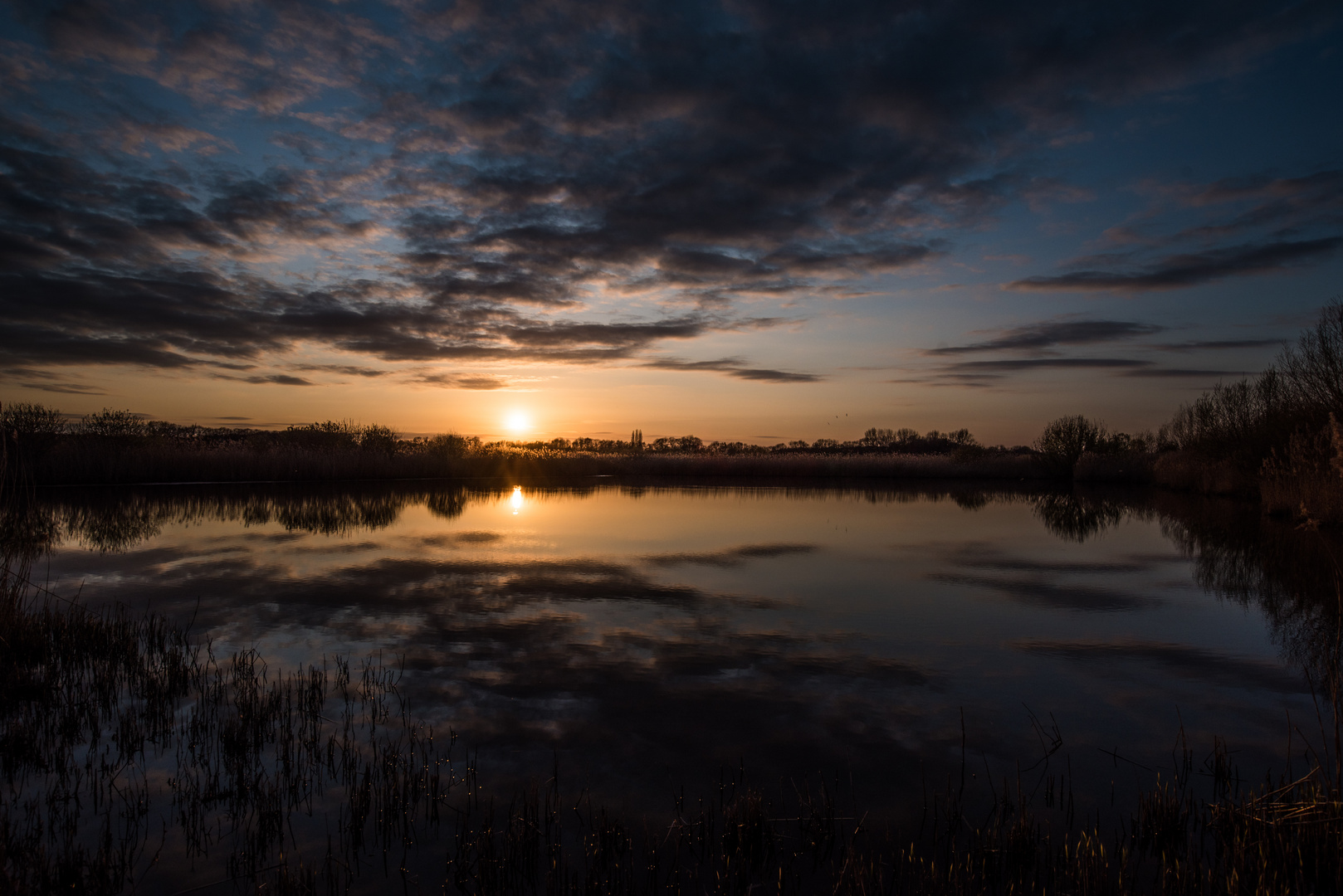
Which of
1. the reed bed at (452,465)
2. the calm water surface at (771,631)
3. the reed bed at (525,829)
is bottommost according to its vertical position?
the reed bed at (525,829)

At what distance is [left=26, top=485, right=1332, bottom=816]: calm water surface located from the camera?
4.15 m

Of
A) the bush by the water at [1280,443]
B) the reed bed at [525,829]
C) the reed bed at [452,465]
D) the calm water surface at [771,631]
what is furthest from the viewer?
the reed bed at [452,465]

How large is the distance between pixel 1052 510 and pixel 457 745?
67.5 ft

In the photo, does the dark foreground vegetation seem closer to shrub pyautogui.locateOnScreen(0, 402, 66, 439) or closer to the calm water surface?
the calm water surface

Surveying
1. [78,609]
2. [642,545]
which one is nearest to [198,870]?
[78,609]

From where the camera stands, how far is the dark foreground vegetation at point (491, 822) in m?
2.86

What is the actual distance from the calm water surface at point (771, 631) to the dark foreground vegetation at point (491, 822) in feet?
0.79

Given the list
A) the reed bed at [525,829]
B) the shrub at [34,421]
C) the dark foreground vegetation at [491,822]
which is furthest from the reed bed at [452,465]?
the reed bed at [525,829]

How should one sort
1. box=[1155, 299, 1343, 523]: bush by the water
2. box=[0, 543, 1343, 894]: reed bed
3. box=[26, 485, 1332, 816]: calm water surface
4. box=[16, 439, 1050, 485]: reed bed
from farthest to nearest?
box=[16, 439, 1050, 485]: reed bed
box=[1155, 299, 1343, 523]: bush by the water
box=[26, 485, 1332, 816]: calm water surface
box=[0, 543, 1343, 894]: reed bed

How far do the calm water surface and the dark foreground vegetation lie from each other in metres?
0.24

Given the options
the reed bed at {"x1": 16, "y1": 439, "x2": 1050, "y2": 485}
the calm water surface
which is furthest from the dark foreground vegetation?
the reed bed at {"x1": 16, "y1": 439, "x2": 1050, "y2": 485}

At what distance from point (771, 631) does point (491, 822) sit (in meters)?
4.00

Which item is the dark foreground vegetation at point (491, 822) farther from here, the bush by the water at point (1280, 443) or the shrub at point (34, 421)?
the shrub at point (34, 421)

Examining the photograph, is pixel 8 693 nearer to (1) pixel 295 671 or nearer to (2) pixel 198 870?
(1) pixel 295 671
